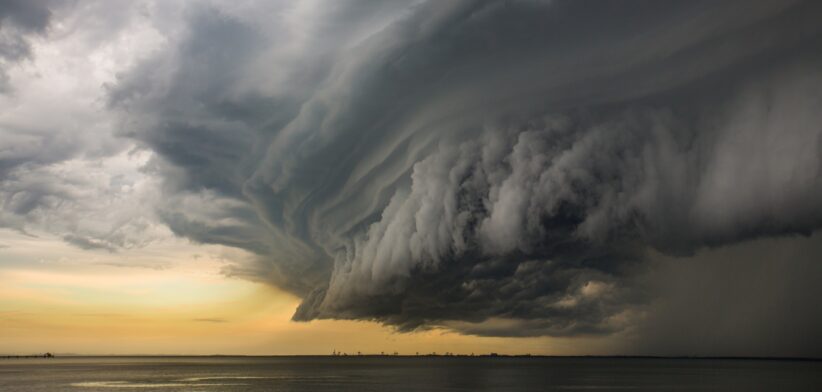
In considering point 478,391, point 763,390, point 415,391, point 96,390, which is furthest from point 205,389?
point 763,390

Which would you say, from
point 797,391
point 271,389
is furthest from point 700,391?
point 271,389

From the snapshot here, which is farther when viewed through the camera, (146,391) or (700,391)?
(700,391)

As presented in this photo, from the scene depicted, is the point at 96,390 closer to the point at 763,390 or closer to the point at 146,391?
the point at 146,391

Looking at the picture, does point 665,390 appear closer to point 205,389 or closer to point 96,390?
point 205,389

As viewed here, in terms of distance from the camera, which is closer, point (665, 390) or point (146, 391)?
point (146, 391)

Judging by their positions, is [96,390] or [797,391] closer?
[797,391]

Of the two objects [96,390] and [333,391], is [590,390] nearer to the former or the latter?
[333,391]

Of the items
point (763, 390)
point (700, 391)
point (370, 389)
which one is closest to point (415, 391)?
point (370, 389)
